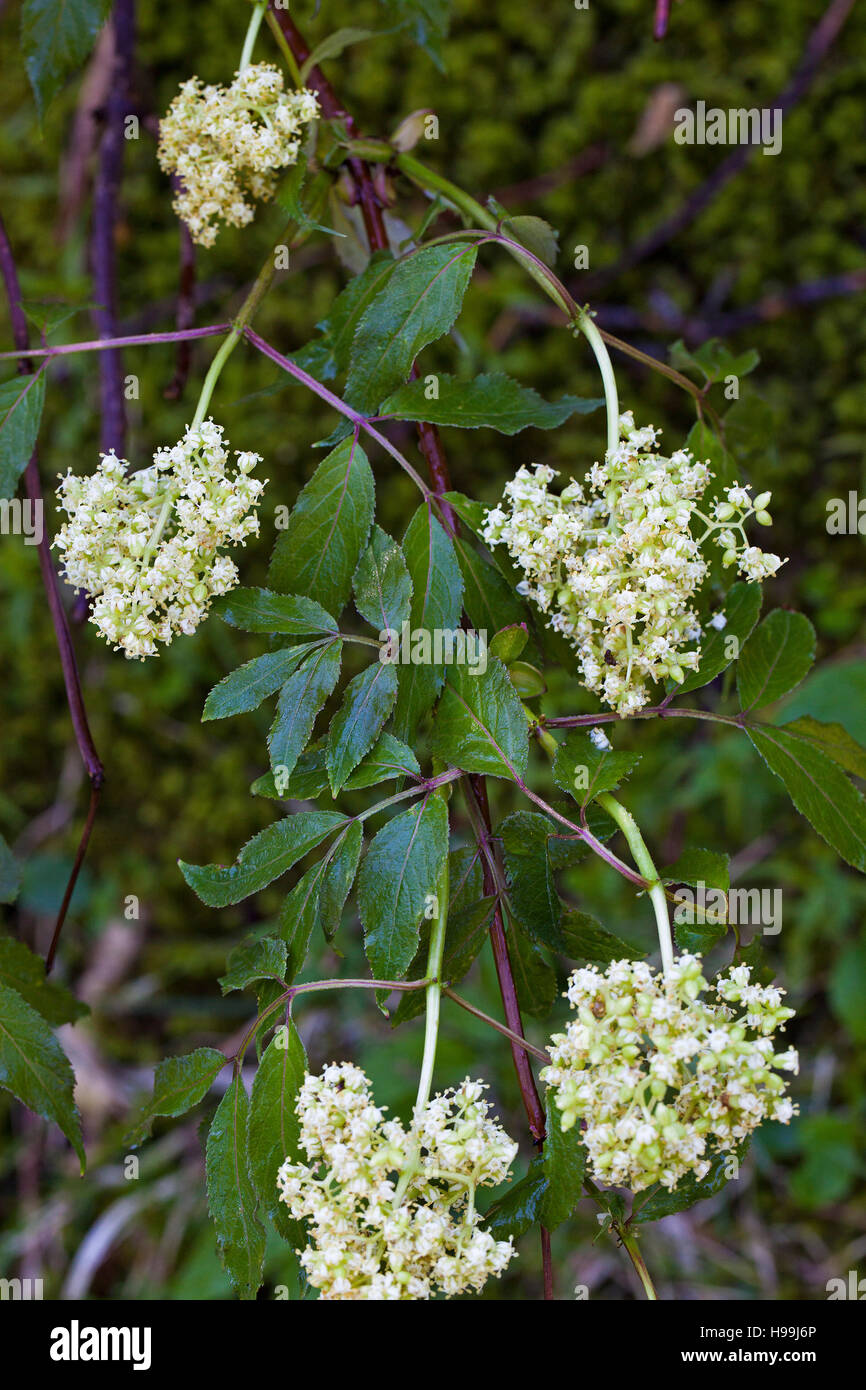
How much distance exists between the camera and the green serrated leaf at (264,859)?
739 millimetres

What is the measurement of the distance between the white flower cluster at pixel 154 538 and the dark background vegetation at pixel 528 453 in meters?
1.07

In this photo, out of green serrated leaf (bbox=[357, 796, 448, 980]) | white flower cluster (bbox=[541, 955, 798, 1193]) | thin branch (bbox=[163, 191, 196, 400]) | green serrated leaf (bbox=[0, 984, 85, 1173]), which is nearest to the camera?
white flower cluster (bbox=[541, 955, 798, 1193])

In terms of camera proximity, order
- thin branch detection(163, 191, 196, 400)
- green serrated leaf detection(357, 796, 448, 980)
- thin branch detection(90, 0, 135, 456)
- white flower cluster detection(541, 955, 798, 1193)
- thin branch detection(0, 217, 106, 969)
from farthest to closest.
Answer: thin branch detection(90, 0, 135, 456) → thin branch detection(163, 191, 196, 400) → thin branch detection(0, 217, 106, 969) → green serrated leaf detection(357, 796, 448, 980) → white flower cluster detection(541, 955, 798, 1193)

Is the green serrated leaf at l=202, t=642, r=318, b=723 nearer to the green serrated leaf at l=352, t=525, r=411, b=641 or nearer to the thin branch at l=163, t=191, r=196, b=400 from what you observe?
the green serrated leaf at l=352, t=525, r=411, b=641

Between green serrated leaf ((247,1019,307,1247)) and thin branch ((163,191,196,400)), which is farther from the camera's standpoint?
thin branch ((163,191,196,400))

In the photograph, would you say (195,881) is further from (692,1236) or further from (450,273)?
(692,1236)

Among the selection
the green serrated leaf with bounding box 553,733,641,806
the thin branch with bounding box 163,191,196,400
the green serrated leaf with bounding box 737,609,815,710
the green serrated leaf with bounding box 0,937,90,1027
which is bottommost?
the green serrated leaf with bounding box 0,937,90,1027

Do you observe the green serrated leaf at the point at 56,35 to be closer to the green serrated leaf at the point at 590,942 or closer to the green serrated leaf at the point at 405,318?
the green serrated leaf at the point at 405,318

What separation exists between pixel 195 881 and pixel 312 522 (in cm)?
26

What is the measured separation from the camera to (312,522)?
0.79 m

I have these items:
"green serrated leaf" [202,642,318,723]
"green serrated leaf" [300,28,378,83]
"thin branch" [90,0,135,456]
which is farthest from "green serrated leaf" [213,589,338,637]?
"thin branch" [90,0,135,456]

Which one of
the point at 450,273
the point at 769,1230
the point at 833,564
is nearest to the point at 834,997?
the point at 769,1230

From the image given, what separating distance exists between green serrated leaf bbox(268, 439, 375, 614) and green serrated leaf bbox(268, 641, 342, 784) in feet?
0.19

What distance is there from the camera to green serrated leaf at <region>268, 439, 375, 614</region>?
2.57 ft
